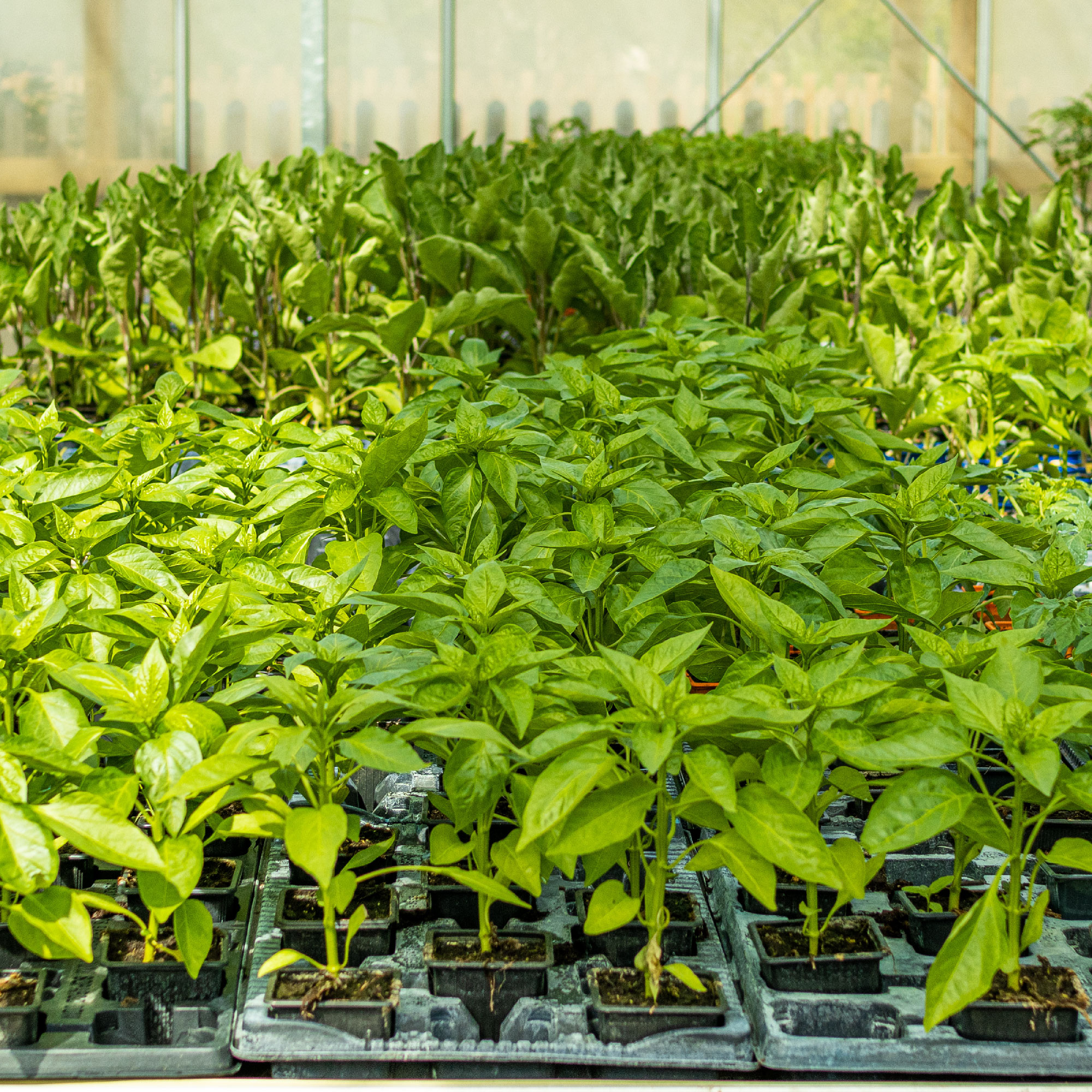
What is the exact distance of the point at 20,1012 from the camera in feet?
2.94

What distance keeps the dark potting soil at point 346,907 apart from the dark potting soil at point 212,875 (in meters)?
0.08

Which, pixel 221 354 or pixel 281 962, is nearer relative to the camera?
pixel 281 962

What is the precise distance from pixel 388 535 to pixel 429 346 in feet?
3.00

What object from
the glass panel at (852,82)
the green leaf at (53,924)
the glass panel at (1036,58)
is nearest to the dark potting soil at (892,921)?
the green leaf at (53,924)

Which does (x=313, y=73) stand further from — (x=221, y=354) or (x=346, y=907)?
(x=346, y=907)

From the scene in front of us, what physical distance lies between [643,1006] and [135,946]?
18.6 inches

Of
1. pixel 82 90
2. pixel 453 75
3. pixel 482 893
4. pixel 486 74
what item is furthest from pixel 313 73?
pixel 482 893

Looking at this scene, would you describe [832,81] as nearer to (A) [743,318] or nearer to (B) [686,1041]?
(A) [743,318]

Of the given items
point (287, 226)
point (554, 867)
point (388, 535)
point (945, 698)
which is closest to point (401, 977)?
point (554, 867)

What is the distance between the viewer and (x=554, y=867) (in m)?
1.18

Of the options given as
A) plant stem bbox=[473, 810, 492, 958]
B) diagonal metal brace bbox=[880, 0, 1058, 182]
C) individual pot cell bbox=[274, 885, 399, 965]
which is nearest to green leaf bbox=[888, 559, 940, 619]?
plant stem bbox=[473, 810, 492, 958]

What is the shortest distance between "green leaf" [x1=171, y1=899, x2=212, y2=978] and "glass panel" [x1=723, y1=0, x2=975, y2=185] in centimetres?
941

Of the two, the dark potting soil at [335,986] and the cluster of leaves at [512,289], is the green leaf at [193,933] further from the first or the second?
the cluster of leaves at [512,289]

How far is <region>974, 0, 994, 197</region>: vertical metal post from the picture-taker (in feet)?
27.8
